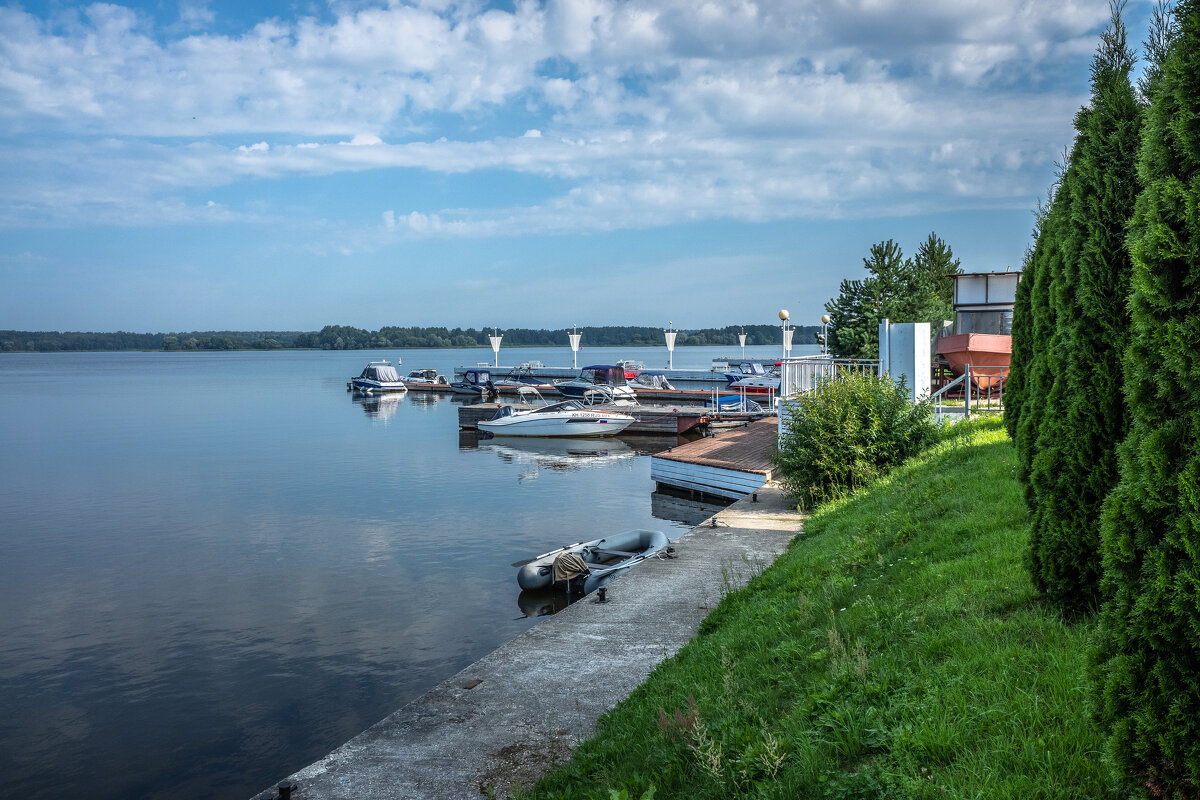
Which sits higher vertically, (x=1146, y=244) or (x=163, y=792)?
(x=1146, y=244)

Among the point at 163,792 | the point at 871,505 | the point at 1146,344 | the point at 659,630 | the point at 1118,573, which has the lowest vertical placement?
the point at 163,792

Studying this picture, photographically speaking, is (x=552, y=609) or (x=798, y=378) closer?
(x=552, y=609)

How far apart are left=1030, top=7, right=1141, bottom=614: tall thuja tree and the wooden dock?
13446 mm

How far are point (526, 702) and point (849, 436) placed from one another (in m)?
8.87

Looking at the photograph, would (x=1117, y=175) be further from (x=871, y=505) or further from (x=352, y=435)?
(x=352, y=435)

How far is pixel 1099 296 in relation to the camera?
4824 mm

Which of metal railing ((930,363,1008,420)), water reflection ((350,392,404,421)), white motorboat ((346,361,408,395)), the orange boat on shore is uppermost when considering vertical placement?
the orange boat on shore

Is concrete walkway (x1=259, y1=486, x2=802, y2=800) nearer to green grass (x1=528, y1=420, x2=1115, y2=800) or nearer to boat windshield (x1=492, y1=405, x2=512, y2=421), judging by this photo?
green grass (x1=528, y1=420, x2=1115, y2=800)

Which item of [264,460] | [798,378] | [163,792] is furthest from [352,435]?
[163,792]

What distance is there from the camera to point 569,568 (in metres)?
14.0

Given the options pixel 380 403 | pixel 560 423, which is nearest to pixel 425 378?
pixel 380 403

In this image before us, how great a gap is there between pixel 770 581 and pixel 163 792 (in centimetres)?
733

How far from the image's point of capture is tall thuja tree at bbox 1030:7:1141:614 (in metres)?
4.72

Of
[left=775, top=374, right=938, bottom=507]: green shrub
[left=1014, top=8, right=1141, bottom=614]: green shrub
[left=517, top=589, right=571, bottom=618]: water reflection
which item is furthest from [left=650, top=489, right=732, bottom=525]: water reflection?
[left=1014, top=8, right=1141, bottom=614]: green shrub
